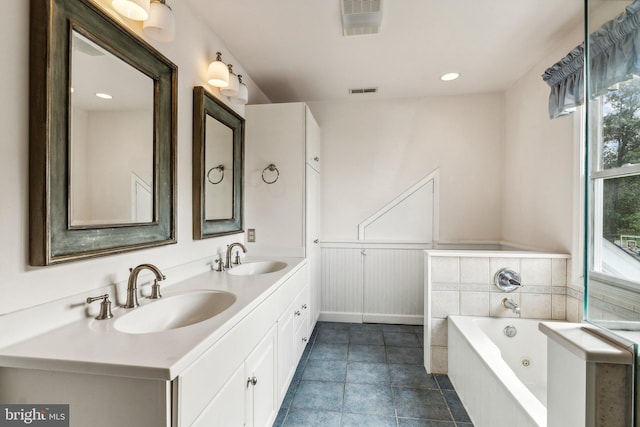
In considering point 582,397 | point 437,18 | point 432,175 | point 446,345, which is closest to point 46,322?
point 582,397

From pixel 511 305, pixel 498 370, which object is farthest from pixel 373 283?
pixel 498 370

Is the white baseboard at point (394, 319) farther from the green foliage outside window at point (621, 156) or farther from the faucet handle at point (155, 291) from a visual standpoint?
the green foliage outside window at point (621, 156)

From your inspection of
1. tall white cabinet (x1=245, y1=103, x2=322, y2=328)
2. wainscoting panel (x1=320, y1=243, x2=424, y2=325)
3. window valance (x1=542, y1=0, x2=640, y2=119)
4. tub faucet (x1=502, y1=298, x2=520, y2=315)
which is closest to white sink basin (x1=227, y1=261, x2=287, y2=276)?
tall white cabinet (x1=245, y1=103, x2=322, y2=328)

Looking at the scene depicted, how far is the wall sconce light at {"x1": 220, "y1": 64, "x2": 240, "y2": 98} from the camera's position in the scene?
5.98 ft

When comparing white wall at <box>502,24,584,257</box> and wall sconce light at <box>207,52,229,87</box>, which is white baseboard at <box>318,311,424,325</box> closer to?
white wall at <box>502,24,584,257</box>

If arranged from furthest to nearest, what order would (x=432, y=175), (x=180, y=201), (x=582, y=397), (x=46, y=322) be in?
1. (x=432, y=175)
2. (x=180, y=201)
3. (x=46, y=322)
4. (x=582, y=397)

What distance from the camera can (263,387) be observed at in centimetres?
136

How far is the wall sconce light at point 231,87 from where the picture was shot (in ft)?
5.98

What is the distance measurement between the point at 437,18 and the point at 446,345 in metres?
2.27

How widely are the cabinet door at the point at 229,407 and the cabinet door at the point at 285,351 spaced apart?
490 mm

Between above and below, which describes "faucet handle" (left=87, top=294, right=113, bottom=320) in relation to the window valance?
below

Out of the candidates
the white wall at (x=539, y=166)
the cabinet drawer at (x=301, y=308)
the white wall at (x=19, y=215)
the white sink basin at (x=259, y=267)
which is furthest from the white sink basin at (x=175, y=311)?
the white wall at (x=539, y=166)

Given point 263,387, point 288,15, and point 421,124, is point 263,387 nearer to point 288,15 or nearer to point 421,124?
point 288,15

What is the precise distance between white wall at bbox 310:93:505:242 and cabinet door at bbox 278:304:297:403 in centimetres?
147
